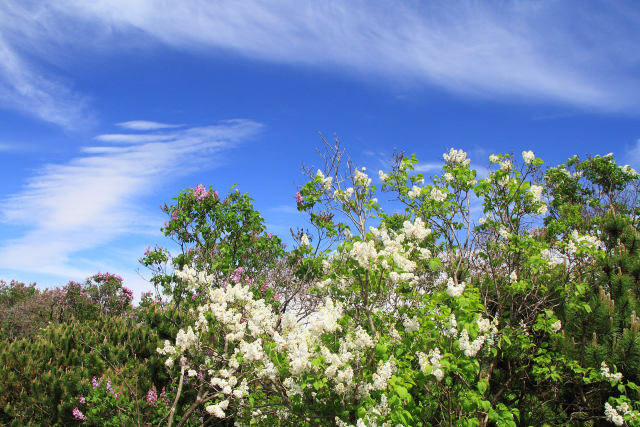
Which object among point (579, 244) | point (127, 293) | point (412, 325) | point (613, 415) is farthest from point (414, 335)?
point (127, 293)

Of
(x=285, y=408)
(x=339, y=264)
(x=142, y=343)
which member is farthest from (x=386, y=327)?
(x=142, y=343)

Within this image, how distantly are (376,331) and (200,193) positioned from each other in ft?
17.1

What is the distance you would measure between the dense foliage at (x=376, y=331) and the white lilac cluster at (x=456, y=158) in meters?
0.05

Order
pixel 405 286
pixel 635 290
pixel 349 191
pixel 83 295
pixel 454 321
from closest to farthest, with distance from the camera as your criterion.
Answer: pixel 454 321 < pixel 405 286 < pixel 635 290 < pixel 349 191 < pixel 83 295

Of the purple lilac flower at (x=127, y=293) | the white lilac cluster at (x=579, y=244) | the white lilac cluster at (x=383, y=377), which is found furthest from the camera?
the purple lilac flower at (x=127, y=293)

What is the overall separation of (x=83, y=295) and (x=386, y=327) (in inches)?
586

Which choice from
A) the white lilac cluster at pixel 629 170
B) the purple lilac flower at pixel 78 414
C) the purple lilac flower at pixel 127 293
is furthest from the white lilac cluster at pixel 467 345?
the white lilac cluster at pixel 629 170

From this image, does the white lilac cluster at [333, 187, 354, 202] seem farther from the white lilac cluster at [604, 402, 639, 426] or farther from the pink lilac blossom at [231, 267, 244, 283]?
the white lilac cluster at [604, 402, 639, 426]

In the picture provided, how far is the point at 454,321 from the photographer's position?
12.1 ft

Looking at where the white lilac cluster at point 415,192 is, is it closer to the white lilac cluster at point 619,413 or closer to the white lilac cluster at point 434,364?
the white lilac cluster at point 434,364

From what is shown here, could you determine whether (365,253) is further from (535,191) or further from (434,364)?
(535,191)

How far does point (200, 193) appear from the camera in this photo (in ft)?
27.7

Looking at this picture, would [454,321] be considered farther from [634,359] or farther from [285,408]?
[634,359]

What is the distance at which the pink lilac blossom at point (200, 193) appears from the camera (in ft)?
27.6
